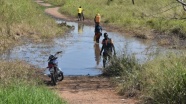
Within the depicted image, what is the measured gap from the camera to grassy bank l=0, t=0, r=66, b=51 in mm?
21375

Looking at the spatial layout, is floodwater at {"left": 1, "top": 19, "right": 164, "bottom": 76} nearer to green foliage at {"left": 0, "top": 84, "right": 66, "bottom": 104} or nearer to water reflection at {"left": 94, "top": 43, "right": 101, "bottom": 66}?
water reflection at {"left": 94, "top": 43, "right": 101, "bottom": 66}

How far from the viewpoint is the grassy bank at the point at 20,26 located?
2138cm

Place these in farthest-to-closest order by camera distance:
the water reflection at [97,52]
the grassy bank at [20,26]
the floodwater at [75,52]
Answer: the grassy bank at [20,26], the water reflection at [97,52], the floodwater at [75,52]

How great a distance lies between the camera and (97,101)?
977 cm

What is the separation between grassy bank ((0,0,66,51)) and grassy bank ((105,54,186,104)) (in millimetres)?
9609

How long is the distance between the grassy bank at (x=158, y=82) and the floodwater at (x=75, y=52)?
104 inches

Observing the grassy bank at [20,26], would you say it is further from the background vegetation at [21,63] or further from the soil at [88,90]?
the soil at [88,90]

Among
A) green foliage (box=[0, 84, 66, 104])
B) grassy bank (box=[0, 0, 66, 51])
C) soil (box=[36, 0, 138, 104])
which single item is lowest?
soil (box=[36, 0, 138, 104])

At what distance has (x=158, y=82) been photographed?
8555 mm

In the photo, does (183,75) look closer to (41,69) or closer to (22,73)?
(22,73)

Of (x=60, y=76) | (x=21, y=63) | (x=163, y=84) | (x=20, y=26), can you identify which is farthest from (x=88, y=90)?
(x=20, y=26)

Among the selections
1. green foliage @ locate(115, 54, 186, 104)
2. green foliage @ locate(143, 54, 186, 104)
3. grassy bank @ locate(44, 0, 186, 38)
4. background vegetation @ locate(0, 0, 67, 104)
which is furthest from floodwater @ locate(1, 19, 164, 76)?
green foliage @ locate(143, 54, 186, 104)

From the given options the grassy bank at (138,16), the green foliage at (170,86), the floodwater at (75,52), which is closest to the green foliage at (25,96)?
the green foliage at (170,86)

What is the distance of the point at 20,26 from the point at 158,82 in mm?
16745
